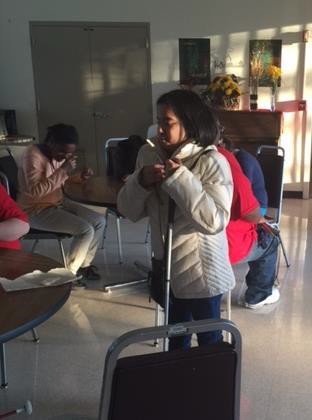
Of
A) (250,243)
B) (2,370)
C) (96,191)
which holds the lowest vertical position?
(2,370)

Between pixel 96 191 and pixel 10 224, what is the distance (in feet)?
4.04

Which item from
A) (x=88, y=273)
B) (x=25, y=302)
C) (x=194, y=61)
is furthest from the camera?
(x=194, y=61)

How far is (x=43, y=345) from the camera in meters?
2.63

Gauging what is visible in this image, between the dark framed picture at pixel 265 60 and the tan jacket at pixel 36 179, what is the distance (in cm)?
306

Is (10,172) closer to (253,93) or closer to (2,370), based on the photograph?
(2,370)

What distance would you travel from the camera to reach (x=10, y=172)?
346 centimetres

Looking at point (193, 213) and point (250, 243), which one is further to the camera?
point (250, 243)

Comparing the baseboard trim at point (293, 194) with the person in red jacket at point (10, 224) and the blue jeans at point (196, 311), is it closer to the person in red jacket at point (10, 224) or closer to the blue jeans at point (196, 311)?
Result: the blue jeans at point (196, 311)

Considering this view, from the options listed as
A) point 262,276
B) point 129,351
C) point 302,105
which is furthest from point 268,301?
point 302,105

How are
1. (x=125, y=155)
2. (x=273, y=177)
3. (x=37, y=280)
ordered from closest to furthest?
(x=37, y=280)
(x=273, y=177)
(x=125, y=155)

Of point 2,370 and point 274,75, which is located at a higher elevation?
point 274,75

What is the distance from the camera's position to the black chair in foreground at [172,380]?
1.09 metres

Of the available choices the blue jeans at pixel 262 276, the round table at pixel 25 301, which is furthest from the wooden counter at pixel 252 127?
the round table at pixel 25 301

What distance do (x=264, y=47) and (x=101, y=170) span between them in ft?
7.74
